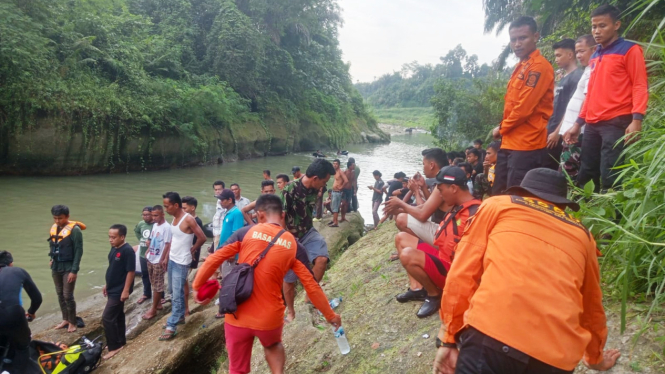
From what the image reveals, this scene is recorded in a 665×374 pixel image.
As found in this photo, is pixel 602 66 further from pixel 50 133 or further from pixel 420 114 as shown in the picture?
pixel 420 114

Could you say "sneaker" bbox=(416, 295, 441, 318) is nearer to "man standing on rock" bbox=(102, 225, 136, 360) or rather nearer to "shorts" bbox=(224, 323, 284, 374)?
"shorts" bbox=(224, 323, 284, 374)

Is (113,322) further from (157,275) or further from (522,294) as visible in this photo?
(522,294)

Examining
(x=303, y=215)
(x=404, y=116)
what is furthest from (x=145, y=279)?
(x=404, y=116)

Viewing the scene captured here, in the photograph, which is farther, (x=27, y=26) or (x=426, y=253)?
(x=27, y=26)

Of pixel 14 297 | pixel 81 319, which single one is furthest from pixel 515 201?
pixel 81 319

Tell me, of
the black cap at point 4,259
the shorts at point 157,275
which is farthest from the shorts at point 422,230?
the black cap at point 4,259

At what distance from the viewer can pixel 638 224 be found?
93.6 inches

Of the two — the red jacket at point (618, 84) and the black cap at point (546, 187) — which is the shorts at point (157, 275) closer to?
the black cap at point (546, 187)

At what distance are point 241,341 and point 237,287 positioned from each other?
1.56ft

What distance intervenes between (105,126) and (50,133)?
2.13 m

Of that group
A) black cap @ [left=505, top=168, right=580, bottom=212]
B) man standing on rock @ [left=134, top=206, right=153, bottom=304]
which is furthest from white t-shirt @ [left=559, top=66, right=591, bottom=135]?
man standing on rock @ [left=134, top=206, right=153, bottom=304]

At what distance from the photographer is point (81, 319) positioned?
6371 millimetres

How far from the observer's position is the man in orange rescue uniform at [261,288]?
326 cm

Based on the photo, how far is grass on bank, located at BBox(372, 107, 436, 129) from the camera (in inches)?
3221
